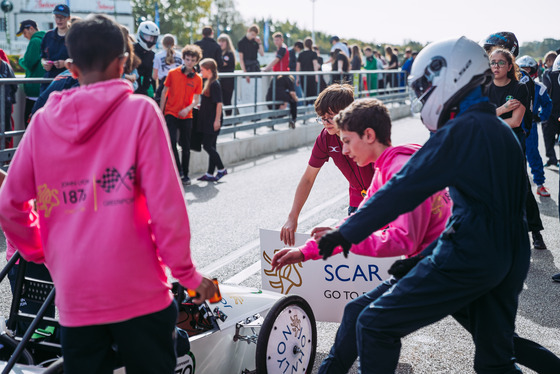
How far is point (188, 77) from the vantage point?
10.6m

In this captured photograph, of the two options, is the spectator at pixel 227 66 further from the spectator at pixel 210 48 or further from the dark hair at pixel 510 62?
the dark hair at pixel 510 62

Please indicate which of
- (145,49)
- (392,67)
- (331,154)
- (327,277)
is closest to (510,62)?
(331,154)

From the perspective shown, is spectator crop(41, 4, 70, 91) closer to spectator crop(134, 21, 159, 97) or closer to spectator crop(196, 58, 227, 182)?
spectator crop(134, 21, 159, 97)

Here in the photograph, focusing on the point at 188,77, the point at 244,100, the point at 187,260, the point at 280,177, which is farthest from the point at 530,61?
the point at 187,260

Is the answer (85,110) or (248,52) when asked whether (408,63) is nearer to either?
(248,52)

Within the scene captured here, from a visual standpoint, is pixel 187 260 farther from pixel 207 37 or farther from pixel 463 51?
pixel 207 37

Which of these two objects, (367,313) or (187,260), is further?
(367,313)

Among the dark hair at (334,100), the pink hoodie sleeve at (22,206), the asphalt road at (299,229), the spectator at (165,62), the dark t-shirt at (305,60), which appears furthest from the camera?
the dark t-shirt at (305,60)

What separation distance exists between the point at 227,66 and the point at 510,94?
28.7 feet

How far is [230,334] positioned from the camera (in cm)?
356

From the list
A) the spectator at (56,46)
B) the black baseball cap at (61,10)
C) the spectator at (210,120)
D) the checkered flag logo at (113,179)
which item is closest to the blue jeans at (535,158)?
the spectator at (210,120)

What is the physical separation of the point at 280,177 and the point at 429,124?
8.43m

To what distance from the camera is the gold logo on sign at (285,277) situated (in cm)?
441

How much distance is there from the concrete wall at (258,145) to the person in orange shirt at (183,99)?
89 centimetres
